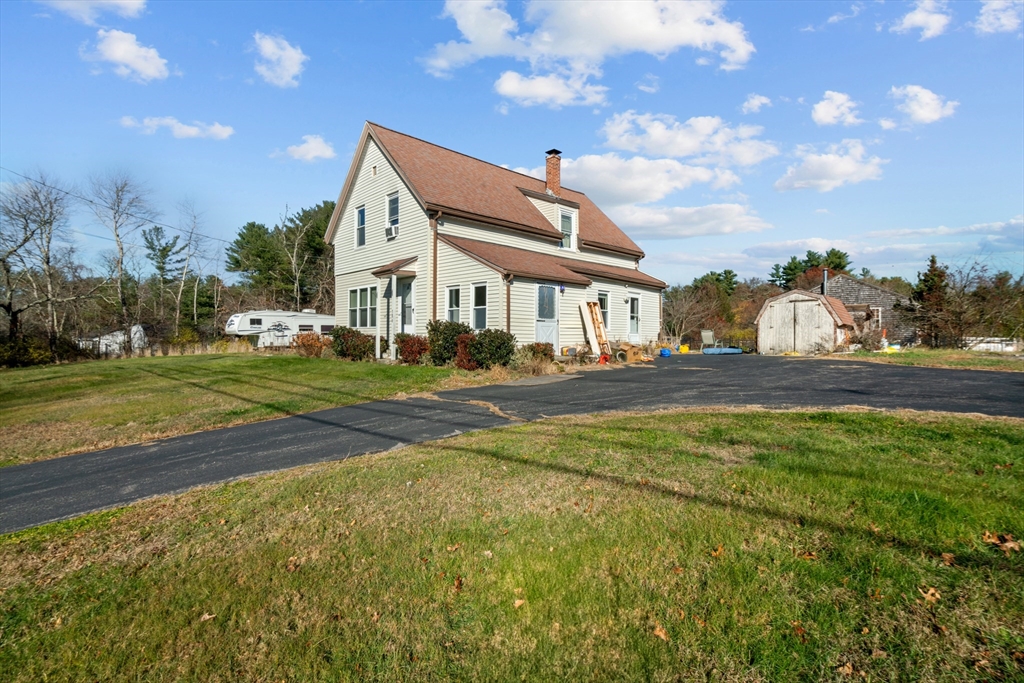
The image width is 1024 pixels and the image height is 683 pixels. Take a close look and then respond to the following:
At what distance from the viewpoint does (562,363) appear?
17734mm

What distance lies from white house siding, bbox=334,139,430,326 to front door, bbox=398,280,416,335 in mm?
534

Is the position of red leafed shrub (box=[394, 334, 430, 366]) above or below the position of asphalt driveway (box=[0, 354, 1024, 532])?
above

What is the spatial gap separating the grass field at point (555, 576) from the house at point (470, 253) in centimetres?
1234

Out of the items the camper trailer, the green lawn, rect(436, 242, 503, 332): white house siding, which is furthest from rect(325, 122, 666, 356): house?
the camper trailer

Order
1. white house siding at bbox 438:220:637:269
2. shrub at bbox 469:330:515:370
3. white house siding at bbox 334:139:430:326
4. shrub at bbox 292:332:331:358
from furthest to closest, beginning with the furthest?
shrub at bbox 292:332:331:358 < white house siding at bbox 438:220:637:269 < white house siding at bbox 334:139:430:326 < shrub at bbox 469:330:515:370

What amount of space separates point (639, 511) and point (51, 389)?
19.0 metres

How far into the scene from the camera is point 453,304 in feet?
62.8

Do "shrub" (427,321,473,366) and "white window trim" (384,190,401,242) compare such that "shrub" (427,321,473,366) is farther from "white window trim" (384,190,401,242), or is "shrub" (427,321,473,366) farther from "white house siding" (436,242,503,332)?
"white window trim" (384,190,401,242)

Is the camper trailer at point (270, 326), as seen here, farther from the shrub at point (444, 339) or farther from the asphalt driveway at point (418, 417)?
the asphalt driveway at point (418, 417)

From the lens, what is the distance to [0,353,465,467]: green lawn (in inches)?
384

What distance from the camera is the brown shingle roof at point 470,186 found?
2025 cm

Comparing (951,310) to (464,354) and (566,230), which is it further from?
(464,354)

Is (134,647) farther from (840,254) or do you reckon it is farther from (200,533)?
(840,254)

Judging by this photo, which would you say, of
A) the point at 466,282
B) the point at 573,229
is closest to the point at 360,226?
the point at 466,282
